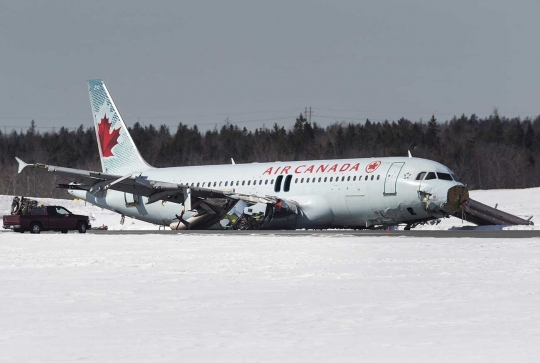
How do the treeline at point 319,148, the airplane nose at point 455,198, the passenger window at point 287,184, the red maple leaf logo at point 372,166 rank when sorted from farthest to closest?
the treeline at point 319,148 → the passenger window at point 287,184 → the red maple leaf logo at point 372,166 → the airplane nose at point 455,198

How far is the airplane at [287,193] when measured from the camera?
141 feet

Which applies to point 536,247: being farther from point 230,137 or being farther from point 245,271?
point 230,137

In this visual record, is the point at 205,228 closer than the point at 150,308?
No

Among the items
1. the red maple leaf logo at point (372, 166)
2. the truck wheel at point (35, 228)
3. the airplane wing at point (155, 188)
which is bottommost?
the truck wheel at point (35, 228)

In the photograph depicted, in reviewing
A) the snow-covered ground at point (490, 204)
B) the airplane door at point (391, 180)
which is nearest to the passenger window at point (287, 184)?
the airplane door at point (391, 180)

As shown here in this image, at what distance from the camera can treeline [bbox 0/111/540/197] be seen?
448 feet

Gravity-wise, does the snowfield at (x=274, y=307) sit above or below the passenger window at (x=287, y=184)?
below

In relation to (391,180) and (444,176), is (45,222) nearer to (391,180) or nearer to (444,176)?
(391,180)

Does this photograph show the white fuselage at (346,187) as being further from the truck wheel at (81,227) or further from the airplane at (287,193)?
the truck wheel at (81,227)

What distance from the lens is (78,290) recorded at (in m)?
17.3

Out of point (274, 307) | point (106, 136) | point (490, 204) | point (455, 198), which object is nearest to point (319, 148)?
point (490, 204)

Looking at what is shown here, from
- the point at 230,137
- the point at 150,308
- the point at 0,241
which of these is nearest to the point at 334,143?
the point at 230,137

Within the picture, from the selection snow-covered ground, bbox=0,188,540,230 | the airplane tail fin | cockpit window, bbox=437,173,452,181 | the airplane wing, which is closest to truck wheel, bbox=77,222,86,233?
the airplane wing

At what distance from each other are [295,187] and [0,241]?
15.2 m
